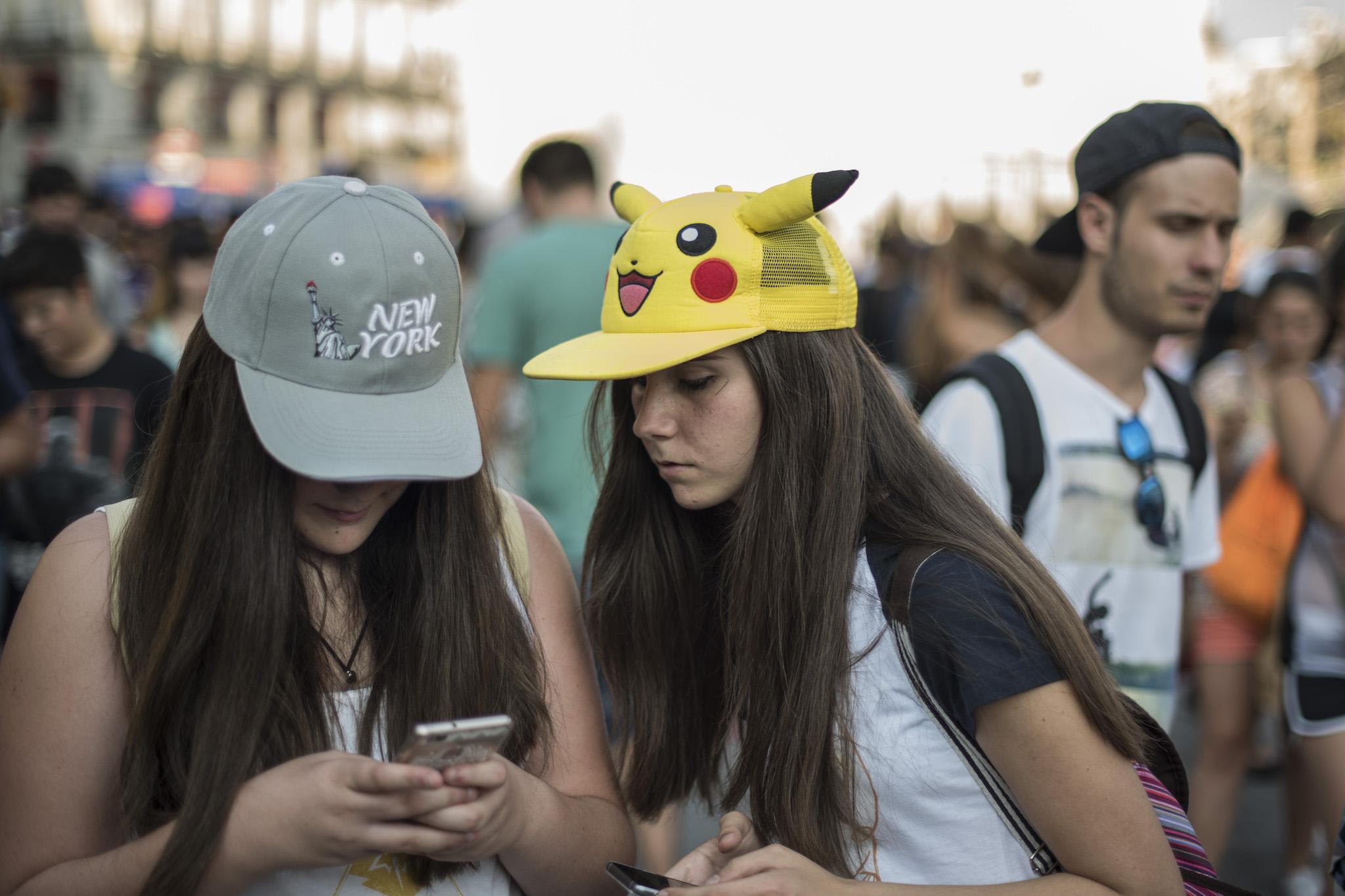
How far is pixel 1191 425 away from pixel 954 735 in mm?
1747

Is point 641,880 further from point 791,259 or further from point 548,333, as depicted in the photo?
point 548,333

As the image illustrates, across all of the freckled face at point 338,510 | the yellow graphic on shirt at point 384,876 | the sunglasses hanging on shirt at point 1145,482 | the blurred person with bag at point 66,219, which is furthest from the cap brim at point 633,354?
the blurred person with bag at point 66,219

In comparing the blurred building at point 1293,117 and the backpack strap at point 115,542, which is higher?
the blurred building at point 1293,117

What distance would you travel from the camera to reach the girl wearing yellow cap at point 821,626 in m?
1.74

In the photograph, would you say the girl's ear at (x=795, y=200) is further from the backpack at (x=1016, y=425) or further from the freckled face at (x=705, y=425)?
the backpack at (x=1016, y=425)

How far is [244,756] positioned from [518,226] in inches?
309

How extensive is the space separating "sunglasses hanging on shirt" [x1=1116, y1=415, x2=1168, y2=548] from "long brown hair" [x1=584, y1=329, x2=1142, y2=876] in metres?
1.15

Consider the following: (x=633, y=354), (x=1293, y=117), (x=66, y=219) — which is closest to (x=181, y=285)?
(x=66, y=219)

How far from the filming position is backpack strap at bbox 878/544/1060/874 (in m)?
1.79

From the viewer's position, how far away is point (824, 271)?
2.01 m

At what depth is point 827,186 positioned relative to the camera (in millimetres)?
1872

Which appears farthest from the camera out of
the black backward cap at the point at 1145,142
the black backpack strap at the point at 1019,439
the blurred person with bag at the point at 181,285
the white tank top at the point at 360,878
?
the blurred person with bag at the point at 181,285

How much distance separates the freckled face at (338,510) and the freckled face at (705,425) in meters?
0.46

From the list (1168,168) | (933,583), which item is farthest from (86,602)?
(1168,168)
